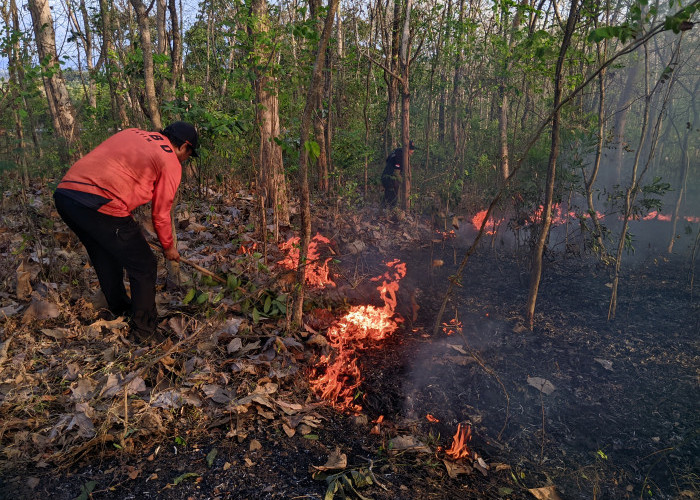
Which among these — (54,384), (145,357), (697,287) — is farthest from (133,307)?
(697,287)

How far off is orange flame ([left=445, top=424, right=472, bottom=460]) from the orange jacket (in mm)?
2650

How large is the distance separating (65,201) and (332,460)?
2610 mm

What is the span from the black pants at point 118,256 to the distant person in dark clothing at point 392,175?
5880mm

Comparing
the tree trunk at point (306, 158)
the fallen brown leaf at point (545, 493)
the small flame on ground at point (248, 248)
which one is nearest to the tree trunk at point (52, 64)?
the small flame on ground at point (248, 248)

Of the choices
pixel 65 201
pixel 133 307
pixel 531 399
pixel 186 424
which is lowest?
pixel 531 399

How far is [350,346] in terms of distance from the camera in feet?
13.2

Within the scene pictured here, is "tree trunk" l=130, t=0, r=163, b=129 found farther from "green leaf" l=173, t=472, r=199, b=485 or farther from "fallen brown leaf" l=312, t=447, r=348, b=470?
"fallen brown leaf" l=312, t=447, r=348, b=470

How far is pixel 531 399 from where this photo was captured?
137 inches

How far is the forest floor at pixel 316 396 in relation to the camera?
7.91ft

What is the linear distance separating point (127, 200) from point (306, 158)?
1410mm

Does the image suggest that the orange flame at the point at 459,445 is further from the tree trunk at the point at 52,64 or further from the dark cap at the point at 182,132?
the tree trunk at the point at 52,64

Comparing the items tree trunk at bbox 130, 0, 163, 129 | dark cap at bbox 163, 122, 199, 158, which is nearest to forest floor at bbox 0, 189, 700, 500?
dark cap at bbox 163, 122, 199, 158

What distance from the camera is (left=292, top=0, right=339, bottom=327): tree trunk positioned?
304cm

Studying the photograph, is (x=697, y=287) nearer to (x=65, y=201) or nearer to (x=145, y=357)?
(x=145, y=357)
